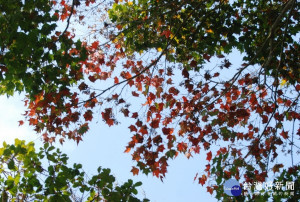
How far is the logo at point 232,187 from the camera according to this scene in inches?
186

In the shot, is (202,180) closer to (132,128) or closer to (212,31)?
(132,128)

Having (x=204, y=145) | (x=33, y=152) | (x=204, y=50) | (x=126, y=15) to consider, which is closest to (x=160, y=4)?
(x=126, y=15)

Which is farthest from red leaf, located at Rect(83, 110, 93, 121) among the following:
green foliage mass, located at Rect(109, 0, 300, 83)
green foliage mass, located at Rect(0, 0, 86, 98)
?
green foliage mass, located at Rect(109, 0, 300, 83)

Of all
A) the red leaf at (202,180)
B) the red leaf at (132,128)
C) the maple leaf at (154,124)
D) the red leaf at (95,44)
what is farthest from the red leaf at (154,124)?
the red leaf at (95,44)

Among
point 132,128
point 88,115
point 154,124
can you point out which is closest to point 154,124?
point 154,124

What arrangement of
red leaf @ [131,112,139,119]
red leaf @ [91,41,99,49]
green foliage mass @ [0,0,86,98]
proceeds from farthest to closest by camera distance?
red leaf @ [91,41,99,49] → red leaf @ [131,112,139,119] → green foliage mass @ [0,0,86,98]

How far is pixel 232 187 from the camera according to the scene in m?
4.80

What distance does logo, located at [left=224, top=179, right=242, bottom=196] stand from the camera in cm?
472

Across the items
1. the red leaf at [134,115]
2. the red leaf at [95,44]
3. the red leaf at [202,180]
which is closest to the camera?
the red leaf at [134,115]

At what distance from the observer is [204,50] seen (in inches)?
257

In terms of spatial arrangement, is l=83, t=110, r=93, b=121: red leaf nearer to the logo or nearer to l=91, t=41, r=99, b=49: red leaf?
l=91, t=41, r=99, b=49: red leaf

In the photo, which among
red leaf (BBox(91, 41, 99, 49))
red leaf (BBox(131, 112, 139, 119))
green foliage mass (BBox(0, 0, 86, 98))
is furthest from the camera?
red leaf (BBox(91, 41, 99, 49))

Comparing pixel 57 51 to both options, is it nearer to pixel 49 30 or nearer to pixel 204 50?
pixel 49 30

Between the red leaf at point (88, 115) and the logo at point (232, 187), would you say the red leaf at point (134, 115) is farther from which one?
the logo at point (232, 187)
